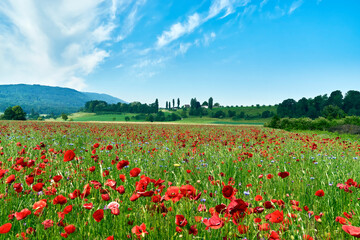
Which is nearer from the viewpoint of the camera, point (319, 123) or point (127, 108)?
point (319, 123)

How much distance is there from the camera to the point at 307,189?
2857 millimetres

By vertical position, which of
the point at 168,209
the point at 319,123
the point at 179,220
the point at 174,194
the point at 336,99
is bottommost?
the point at 319,123

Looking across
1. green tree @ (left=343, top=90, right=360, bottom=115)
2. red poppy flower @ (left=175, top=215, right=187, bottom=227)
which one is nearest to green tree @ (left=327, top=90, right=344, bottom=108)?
green tree @ (left=343, top=90, right=360, bottom=115)

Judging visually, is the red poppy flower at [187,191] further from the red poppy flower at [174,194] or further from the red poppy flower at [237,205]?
the red poppy flower at [237,205]

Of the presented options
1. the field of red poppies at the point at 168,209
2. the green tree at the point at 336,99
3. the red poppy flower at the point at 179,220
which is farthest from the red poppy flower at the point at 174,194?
the green tree at the point at 336,99

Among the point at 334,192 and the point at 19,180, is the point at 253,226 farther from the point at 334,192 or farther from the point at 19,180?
the point at 19,180

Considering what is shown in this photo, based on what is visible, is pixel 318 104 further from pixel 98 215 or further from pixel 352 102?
pixel 98 215

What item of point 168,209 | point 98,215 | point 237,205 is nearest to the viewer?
point 237,205

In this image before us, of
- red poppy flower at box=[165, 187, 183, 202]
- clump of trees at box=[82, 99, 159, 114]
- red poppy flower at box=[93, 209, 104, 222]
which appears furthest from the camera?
clump of trees at box=[82, 99, 159, 114]

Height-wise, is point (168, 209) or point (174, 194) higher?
point (174, 194)

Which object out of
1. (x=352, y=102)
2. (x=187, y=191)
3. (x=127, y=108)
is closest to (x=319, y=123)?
(x=187, y=191)

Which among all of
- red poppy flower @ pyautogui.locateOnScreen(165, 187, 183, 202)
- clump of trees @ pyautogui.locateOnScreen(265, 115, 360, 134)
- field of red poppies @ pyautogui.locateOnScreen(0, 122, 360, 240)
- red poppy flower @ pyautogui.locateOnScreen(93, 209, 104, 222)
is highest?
red poppy flower @ pyautogui.locateOnScreen(165, 187, 183, 202)

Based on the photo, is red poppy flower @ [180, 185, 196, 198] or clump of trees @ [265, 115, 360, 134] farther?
clump of trees @ [265, 115, 360, 134]

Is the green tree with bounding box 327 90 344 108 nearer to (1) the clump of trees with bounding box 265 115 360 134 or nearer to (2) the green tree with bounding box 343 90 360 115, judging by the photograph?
(2) the green tree with bounding box 343 90 360 115
